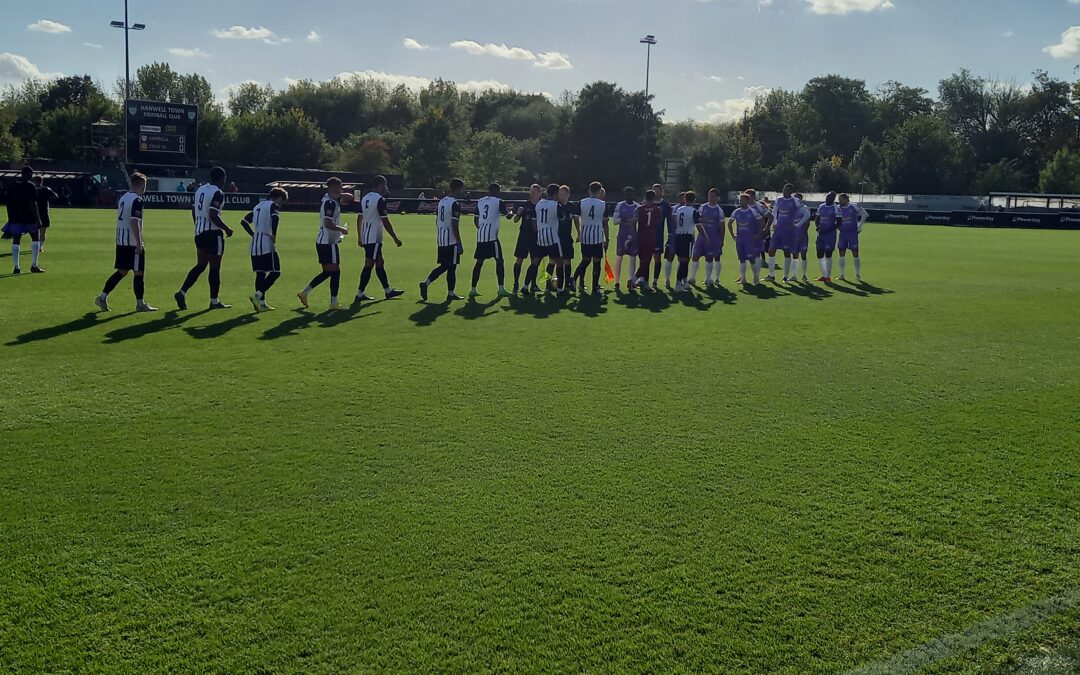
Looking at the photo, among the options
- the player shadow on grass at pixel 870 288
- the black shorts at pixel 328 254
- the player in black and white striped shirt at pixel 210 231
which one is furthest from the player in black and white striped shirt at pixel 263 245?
the player shadow on grass at pixel 870 288

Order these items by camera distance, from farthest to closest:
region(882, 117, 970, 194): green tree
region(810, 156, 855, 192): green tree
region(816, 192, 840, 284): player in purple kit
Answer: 1. region(810, 156, 855, 192): green tree
2. region(882, 117, 970, 194): green tree
3. region(816, 192, 840, 284): player in purple kit

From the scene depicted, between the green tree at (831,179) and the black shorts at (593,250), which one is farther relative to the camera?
the green tree at (831,179)

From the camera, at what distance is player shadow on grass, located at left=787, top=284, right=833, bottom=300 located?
49.5 ft

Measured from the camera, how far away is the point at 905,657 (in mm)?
3393

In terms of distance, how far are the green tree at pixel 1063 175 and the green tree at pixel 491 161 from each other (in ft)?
158

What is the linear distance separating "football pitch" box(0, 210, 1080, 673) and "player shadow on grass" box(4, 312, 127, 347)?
0.08 meters

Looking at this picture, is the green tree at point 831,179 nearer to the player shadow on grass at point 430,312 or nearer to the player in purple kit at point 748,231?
the player in purple kit at point 748,231

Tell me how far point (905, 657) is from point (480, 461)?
3.05 m

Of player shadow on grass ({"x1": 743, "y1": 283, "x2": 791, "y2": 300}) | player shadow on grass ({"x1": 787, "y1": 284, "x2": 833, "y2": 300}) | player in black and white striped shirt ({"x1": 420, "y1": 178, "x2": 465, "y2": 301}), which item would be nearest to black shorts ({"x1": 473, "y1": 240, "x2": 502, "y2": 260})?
player in black and white striped shirt ({"x1": 420, "y1": 178, "x2": 465, "y2": 301})

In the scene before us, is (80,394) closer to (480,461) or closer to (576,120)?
(480,461)

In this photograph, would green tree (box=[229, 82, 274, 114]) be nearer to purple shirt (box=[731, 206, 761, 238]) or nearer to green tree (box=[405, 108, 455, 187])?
green tree (box=[405, 108, 455, 187])

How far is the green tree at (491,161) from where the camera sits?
3181 inches

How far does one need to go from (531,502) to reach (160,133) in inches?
1970

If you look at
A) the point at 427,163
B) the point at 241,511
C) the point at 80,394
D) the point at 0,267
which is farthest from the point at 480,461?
the point at 427,163
